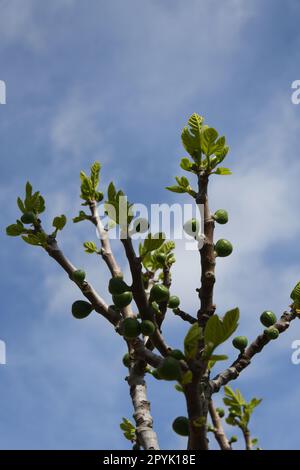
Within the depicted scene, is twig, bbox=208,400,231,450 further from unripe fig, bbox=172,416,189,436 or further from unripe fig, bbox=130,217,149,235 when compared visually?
unripe fig, bbox=130,217,149,235

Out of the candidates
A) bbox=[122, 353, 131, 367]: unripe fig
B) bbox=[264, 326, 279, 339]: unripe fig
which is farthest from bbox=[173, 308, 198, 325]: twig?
bbox=[264, 326, 279, 339]: unripe fig

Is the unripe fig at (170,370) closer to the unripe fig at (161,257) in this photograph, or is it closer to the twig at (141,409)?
the twig at (141,409)

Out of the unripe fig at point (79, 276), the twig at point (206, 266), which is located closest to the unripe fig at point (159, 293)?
the twig at point (206, 266)

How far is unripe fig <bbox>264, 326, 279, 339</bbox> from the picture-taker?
5.30 metres

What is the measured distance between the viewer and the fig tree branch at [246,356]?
16.2 ft

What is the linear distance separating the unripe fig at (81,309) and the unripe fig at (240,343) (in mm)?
1557

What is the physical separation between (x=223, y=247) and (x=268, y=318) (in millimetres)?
985

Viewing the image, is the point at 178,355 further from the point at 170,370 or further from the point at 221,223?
the point at 221,223

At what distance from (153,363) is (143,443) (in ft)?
2.64

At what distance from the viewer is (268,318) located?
5.52 metres

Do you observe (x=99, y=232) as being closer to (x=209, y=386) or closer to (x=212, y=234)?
(x=212, y=234)

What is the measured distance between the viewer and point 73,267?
5391 millimetres
